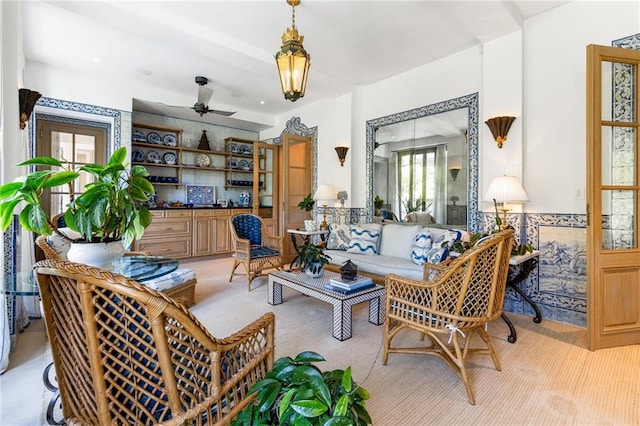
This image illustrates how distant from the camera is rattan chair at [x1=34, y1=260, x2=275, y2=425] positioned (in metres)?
0.83

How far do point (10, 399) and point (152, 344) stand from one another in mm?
1761

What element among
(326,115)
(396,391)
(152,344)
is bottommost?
(396,391)

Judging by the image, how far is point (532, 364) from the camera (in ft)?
7.15

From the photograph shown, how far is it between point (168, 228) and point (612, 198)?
19.3ft

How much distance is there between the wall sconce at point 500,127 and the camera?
10.4 feet

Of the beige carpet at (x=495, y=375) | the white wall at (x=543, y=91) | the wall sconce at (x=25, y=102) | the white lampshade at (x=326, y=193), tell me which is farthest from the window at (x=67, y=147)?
the white wall at (x=543, y=91)

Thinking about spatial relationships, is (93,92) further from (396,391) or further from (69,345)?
(396,391)

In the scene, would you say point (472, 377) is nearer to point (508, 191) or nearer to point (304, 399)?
point (304, 399)

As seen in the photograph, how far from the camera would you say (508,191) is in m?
2.89

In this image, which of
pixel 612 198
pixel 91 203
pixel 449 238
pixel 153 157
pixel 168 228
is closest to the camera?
pixel 91 203

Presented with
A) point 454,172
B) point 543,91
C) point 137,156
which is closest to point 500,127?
point 543,91

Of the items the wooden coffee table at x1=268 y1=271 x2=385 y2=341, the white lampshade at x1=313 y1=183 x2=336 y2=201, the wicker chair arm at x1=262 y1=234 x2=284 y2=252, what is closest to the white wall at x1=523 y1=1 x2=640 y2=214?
the wooden coffee table at x1=268 y1=271 x2=385 y2=341

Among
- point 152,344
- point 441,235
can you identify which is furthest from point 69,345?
point 441,235

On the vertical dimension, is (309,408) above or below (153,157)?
below
